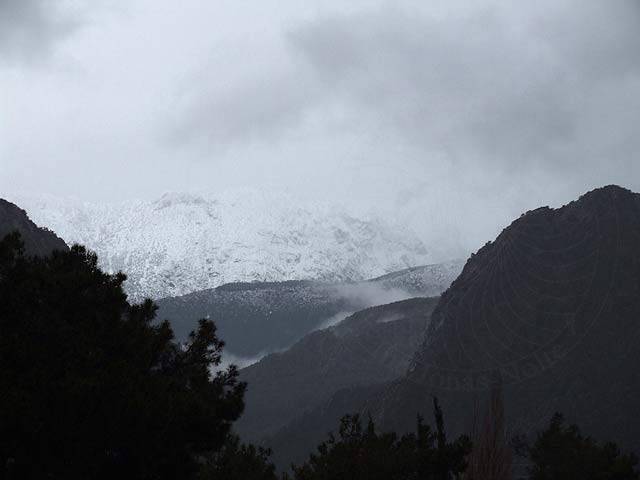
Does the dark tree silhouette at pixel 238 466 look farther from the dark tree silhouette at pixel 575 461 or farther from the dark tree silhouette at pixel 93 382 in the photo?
the dark tree silhouette at pixel 575 461

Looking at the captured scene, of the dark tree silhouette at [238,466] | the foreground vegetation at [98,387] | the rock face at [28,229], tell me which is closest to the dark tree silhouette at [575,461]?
the dark tree silhouette at [238,466]

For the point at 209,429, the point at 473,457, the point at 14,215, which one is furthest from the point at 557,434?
the point at 14,215

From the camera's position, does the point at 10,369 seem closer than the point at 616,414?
Yes

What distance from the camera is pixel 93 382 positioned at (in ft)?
87.4

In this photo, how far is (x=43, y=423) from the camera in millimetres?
25969

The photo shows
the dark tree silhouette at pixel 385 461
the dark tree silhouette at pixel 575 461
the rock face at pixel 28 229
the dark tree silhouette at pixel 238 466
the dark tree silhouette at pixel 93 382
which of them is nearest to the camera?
the dark tree silhouette at pixel 93 382

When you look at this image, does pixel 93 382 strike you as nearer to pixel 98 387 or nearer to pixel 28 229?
pixel 98 387

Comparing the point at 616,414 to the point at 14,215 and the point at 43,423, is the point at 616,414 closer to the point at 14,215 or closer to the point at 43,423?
the point at 14,215

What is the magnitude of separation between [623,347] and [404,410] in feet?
143

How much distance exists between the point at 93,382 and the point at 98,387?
0.28m

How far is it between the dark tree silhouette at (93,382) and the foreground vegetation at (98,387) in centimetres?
3

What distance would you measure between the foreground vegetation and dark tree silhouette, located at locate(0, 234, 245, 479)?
1.4 inches

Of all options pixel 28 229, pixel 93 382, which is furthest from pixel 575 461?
pixel 28 229

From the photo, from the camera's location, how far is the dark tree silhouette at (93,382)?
26359mm
